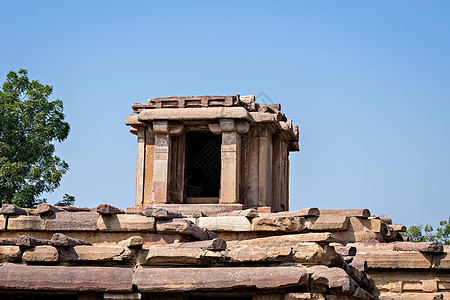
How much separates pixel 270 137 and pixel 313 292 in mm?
11700

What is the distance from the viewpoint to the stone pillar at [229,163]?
2034 cm

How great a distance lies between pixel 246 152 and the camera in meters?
21.3

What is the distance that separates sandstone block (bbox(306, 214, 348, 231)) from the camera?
Answer: 51.3 feet

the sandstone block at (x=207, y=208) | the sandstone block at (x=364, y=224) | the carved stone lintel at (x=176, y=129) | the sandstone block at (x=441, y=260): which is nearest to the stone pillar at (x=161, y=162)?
the carved stone lintel at (x=176, y=129)

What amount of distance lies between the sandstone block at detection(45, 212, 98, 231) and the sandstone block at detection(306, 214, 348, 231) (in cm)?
428

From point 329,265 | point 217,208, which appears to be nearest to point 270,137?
point 217,208

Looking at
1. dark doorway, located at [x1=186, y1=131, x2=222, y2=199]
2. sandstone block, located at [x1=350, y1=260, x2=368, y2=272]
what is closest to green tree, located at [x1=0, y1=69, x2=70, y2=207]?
dark doorway, located at [x1=186, y1=131, x2=222, y2=199]

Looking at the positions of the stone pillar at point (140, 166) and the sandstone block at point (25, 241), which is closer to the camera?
the sandstone block at point (25, 241)

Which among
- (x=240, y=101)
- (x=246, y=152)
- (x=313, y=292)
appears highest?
(x=240, y=101)

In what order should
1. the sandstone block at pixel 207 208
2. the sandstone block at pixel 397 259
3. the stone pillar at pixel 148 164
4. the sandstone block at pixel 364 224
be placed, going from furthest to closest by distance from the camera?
1. the stone pillar at pixel 148 164
2. the sandstone block at pixel 207 208
3. the sandstone block at pixel 364 224
4. the sandstone block at pixel 397 259

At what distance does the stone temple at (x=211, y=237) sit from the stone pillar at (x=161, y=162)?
0.10 ft

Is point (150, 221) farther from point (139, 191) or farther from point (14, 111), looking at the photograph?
point (14, 111)

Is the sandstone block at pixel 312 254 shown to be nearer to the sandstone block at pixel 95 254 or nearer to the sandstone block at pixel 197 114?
the sandstone block at pixel 95 254

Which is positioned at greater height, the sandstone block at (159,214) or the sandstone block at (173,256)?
the sandstone block at (159,214)
